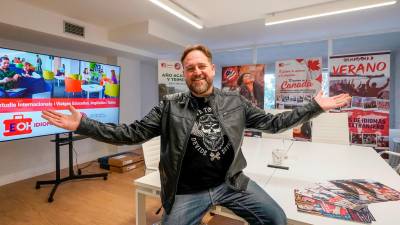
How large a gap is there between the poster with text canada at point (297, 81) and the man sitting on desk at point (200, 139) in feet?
10.6

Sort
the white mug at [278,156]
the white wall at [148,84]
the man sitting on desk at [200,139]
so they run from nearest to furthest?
the man sitting on desk at [200,139], the white mug at [278,156], the white wall at [148,84]

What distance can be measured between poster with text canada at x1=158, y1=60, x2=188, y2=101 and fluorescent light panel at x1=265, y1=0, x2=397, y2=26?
1905 mm

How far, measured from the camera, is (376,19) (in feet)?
11.9

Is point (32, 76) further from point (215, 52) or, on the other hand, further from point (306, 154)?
point (215, 52)

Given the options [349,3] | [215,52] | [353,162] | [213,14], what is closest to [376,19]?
[349,3]

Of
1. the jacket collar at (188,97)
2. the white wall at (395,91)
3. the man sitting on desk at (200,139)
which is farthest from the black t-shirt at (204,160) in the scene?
the white wall at (395,91)

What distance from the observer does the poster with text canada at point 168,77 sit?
440cm

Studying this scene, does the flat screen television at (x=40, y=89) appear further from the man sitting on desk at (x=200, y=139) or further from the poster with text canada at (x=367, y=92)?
the poster with text canada at (x=367, y=92)

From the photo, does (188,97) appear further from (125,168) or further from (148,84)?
(148,84)

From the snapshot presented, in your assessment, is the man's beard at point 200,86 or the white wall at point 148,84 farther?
the white wall at point 148,84

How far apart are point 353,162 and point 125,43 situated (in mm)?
3898

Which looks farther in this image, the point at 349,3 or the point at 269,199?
the point at 349,3

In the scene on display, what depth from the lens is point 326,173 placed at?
1.73 m

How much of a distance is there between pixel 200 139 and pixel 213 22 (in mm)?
2838
